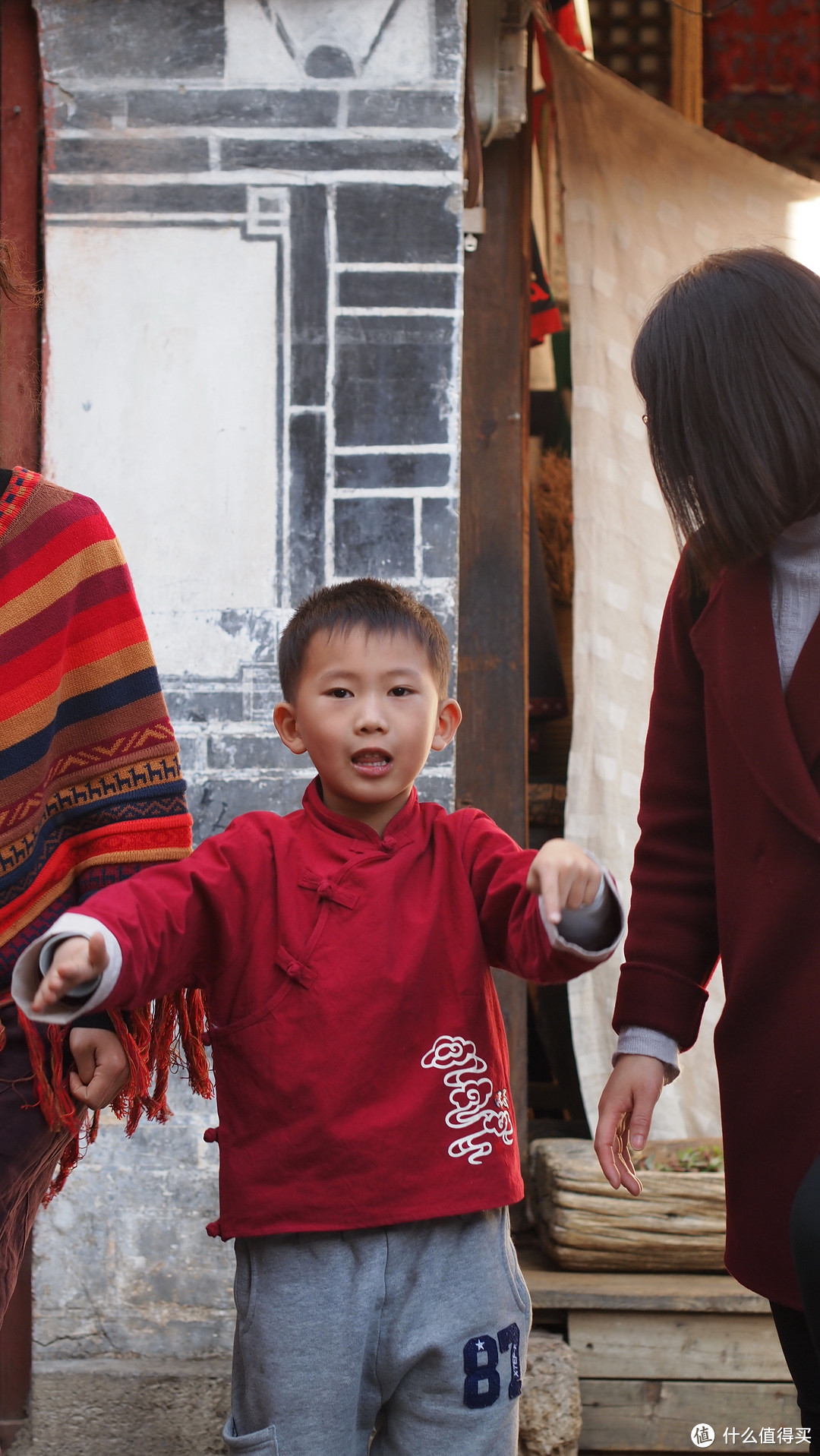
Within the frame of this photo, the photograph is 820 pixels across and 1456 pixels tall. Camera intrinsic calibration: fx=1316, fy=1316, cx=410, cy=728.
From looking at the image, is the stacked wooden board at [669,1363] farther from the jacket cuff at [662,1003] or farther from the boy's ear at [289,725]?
the boy's ear at [289,725]

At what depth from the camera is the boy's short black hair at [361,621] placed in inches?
70.4

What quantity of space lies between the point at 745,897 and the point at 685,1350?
5.78 feet

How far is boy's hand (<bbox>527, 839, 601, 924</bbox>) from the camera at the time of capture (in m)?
1.42

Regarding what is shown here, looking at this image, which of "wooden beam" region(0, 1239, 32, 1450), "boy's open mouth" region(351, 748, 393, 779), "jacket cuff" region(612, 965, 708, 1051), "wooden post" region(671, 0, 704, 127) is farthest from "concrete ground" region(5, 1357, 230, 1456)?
"wooden post" region(671, 0, 704, 127)

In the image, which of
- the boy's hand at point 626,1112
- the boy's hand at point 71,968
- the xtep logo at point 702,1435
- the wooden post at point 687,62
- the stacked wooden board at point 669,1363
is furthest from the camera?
the wooden post at point 687,62

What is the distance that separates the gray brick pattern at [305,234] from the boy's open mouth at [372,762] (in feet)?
3.24

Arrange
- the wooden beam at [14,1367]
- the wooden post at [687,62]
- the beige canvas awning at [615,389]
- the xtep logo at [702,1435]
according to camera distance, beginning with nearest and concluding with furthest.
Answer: the xtep logo at [702,1435] < the wooden beam at [14,1367] < the beige canvas awning at [615,389] < the wooden post at [687,62]

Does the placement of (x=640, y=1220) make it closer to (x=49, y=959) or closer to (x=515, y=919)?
(x=515, y=919)

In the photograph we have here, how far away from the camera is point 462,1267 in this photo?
1.63 metres

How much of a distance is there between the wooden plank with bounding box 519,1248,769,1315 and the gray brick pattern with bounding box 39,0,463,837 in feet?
3.81

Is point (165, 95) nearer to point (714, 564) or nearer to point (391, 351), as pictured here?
point (391, 351)

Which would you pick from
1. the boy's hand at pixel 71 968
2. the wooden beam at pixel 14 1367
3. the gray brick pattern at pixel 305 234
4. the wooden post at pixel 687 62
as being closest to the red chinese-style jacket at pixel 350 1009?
the boy's hand at pixel 71 968

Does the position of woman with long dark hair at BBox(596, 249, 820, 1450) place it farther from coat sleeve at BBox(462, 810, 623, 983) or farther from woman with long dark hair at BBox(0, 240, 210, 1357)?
woman with long dark hair at BBox(0, 240, 210, 1357)

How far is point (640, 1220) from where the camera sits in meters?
2.95
